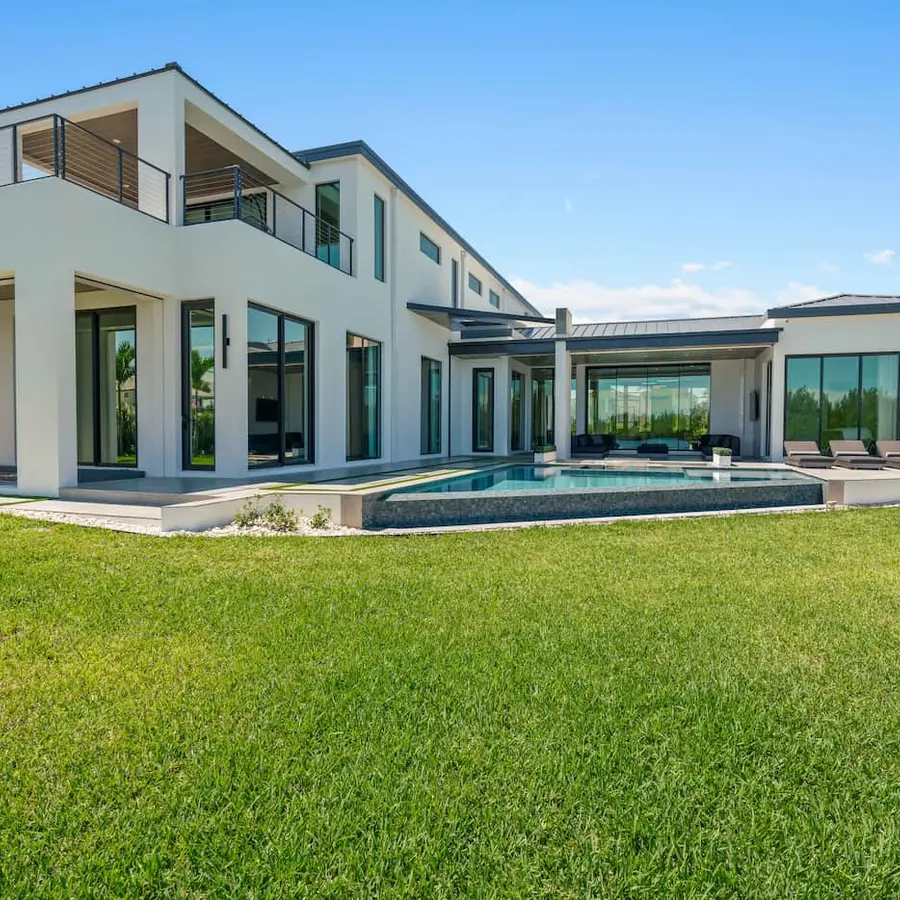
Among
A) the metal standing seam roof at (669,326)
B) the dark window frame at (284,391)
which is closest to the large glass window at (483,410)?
the metal standing seam roof at (669,326)

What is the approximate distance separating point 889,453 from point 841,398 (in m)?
2.07

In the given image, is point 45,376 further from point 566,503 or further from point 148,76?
point 566,503

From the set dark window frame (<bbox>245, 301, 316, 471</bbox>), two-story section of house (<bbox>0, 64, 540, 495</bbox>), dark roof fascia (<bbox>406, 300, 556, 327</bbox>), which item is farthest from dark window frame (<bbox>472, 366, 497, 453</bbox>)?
dark window frame (<bbox>245, 301, 316, 471</bbox>)

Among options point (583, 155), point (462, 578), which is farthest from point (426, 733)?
point (583, 155)

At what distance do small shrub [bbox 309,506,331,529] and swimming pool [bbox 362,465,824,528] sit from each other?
0.51m

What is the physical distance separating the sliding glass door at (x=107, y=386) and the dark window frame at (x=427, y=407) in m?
8.81

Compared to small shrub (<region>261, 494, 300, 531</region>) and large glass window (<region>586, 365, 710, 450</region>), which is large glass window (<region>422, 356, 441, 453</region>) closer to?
large glass window (<region>586, 365, 710, 450</region>)

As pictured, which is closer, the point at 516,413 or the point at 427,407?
the point at 427,407

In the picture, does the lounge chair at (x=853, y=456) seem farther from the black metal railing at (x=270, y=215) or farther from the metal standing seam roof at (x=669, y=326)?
the black metal railing at (x=270, y=215)

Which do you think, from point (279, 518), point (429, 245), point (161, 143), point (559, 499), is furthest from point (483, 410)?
point (279, 518)

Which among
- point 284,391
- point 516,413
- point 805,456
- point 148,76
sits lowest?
point 805,456

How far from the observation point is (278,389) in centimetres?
1285

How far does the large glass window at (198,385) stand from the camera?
39.1ft

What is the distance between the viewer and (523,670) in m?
3.58
